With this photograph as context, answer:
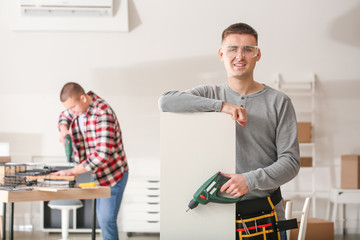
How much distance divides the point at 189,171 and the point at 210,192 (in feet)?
0.33

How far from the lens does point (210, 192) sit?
1555 millimetres

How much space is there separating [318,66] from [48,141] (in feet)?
10.1

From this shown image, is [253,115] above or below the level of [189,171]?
above

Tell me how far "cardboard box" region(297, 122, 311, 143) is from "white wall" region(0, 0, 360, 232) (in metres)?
0.34

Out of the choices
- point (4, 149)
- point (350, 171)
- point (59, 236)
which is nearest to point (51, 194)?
point (4, 149)

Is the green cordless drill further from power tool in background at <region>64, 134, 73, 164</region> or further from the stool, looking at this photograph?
the stool

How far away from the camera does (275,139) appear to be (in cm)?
171

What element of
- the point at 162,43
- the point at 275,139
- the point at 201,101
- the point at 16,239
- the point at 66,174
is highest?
the point at 162,43

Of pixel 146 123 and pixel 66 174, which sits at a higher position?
pixel 146 123

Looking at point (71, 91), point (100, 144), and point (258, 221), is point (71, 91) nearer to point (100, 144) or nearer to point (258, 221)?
point (100, 144)

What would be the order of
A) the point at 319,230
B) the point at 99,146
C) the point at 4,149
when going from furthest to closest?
the point at 4,149 → the point at 319,230 → the point at 99,146

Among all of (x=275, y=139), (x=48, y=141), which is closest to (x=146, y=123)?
(x=48, y=141)

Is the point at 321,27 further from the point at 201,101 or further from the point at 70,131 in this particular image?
the point at 201,101

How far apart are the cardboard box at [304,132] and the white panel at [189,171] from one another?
3.69 m
